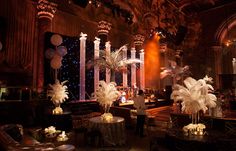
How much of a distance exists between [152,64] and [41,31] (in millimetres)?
7861

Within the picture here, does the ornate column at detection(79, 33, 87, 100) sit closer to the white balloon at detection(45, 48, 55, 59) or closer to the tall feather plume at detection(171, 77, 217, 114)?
the white balloon at detection(45, 48, 55, 59)

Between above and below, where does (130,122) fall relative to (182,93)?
below

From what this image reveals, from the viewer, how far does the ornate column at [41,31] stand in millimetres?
7688

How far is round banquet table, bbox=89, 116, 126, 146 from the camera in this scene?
528 centimetres

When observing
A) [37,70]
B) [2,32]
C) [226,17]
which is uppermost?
[226,17]

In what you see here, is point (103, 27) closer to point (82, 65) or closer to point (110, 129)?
point (82, 65)

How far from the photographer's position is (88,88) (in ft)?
32.2

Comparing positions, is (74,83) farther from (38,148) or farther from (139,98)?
(38,148)

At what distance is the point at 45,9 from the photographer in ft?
25.2

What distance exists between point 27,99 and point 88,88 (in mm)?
3361

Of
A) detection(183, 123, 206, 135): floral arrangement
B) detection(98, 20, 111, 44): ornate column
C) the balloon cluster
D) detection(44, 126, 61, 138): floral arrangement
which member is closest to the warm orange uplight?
detection(98, 20, 111, 44): ornate column

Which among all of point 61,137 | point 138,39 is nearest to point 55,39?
point 61,137

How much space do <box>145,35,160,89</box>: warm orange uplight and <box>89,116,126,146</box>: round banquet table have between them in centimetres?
791

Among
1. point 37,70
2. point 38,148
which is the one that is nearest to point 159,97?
point 37,70
